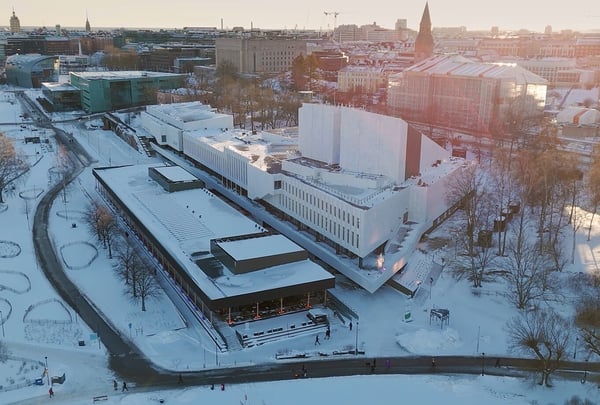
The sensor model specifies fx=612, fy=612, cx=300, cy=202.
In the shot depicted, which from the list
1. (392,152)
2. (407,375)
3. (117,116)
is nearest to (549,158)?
(392,152)

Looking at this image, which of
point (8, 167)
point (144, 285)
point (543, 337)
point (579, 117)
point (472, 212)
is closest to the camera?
point (543, 337)

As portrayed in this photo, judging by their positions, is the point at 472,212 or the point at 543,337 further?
the point at 472,212

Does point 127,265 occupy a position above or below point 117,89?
below

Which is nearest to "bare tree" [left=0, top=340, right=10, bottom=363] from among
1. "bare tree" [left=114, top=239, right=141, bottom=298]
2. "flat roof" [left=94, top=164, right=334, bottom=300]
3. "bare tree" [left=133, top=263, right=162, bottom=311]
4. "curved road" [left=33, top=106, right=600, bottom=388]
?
"curved road" [left=33, top=106, right=600, bottom=388]

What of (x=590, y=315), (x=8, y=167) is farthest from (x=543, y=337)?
(x=8, y=167)

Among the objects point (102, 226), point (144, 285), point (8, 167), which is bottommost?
point (144, 285)

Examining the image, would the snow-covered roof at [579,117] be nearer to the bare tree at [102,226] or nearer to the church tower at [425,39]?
the church tower at [425,39]

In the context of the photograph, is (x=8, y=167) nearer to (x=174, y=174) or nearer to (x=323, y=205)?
(x=174, y=174)

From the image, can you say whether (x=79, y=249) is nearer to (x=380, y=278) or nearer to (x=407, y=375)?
(x=380, y=278)
